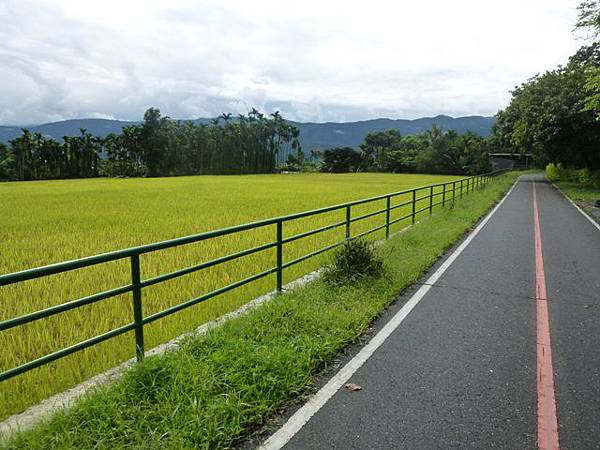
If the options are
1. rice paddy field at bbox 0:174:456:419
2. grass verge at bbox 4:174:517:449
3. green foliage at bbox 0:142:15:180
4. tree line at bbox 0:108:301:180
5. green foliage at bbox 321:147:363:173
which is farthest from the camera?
green foliage at bbox 321:147:363:173

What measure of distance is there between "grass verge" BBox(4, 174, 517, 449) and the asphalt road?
1.38ft

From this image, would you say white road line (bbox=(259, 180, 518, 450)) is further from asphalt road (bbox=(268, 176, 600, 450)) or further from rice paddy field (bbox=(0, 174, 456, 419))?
rice paddy field (bbox=(0, 174, 456, 419))

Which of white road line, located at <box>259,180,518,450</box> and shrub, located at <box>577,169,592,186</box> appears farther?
shrub, located at <box>577,169,592,186</box>

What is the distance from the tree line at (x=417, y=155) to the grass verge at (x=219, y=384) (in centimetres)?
8378

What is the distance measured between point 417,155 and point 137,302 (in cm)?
9513

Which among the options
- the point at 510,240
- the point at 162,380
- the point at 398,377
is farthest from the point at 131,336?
the point at 510,240

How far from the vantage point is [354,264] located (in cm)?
692

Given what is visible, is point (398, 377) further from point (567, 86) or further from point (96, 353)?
point (567, 86)

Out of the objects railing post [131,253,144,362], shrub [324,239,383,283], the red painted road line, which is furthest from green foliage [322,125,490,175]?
railing post [131,253,144,362]

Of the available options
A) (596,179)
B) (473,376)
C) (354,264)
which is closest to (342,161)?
(596,179)

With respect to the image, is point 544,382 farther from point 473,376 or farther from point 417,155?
point 417,155

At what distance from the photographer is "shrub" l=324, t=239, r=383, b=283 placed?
6816 millimetres

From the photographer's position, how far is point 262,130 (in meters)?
99.6

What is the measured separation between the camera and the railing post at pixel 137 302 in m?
3.84
